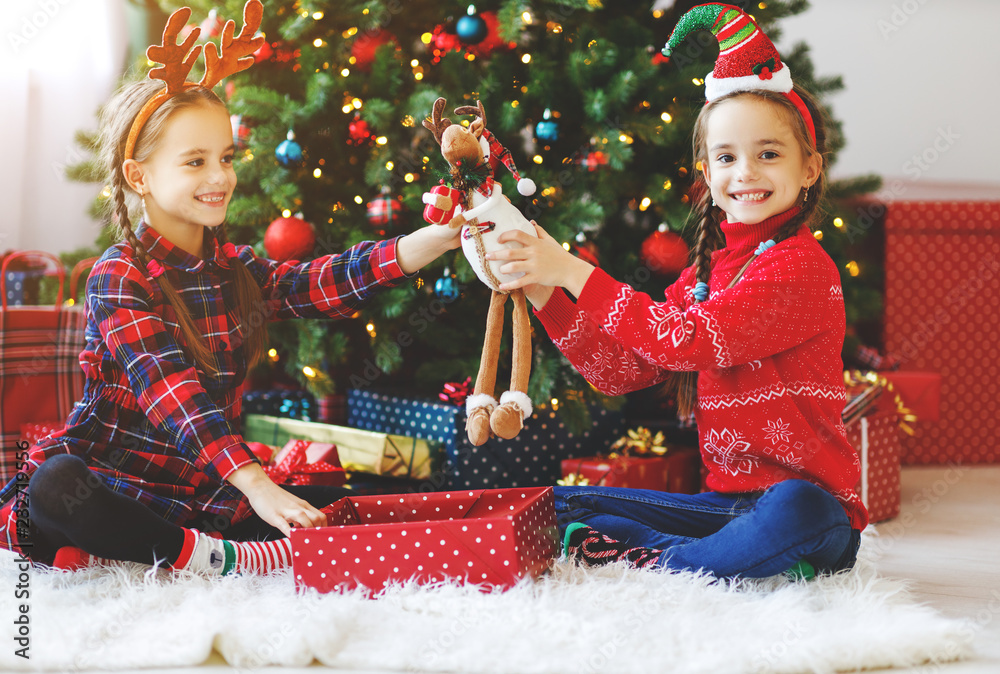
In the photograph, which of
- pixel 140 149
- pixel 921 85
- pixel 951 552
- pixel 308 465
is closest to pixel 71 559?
pixel 308 465

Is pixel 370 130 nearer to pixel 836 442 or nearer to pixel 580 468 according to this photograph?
pixel 580 468

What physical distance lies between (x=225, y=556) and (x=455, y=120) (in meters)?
0.85

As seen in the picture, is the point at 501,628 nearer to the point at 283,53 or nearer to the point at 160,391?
the point at 160,391

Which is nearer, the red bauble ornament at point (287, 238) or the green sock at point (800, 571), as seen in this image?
the green sock at point (800, 571)

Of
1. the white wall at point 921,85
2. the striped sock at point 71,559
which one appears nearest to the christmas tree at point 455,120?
the striped sock at point 71,559

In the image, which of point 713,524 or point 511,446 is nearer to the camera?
point 713,524

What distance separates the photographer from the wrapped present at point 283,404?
5.70ft

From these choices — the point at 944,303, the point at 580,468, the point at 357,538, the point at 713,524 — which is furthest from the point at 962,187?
the point at 357,538

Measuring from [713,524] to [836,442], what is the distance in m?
0.20

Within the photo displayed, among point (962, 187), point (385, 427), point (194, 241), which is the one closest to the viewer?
point (194, 241)

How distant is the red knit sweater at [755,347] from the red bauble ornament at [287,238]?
581 mm

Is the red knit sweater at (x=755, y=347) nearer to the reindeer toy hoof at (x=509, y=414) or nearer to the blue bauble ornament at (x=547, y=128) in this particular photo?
the reindeer toy hoof at (x=509, y=414)

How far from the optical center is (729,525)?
101cm

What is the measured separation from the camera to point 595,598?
3.06ft
